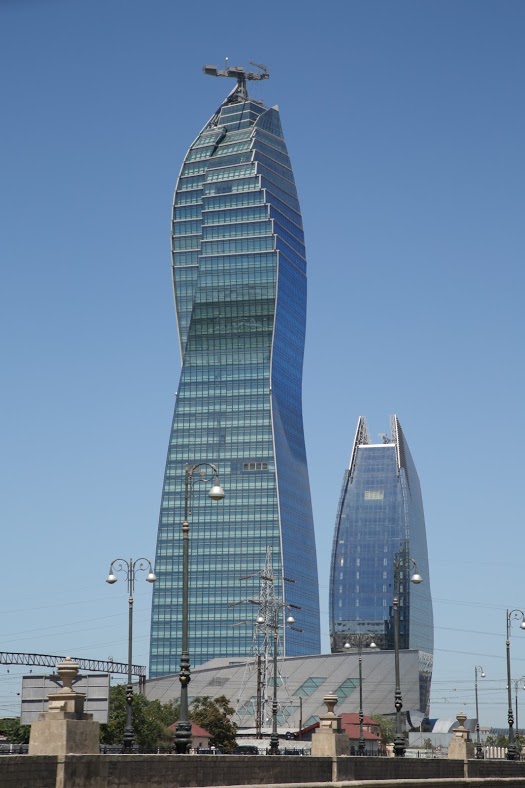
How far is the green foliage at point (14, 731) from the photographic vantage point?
143363 mm

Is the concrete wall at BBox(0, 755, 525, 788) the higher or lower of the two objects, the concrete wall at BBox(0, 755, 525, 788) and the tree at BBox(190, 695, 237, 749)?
the lower

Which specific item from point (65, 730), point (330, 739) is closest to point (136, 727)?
point (330, 739)

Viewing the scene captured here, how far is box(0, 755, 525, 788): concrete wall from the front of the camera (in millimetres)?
37938

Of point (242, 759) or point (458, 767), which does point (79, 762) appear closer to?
point (242, 759)

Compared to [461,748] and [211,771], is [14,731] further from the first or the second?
[211,771]

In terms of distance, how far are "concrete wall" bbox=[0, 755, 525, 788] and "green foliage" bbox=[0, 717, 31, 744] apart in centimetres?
7443

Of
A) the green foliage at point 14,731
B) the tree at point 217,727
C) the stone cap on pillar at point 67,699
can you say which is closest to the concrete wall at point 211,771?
the stone cap on pillar at point 67,699

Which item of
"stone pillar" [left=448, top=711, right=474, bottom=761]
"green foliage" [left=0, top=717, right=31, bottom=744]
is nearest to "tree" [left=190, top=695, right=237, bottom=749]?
"green foliage" [left=0, top=717, right=31, bottom=744]

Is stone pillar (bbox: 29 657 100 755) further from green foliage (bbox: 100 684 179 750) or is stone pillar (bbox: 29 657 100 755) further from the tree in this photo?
the tree

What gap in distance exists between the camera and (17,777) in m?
36.6

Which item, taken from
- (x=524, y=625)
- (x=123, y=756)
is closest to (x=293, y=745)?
(x=524, y=625)

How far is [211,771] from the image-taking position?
1837 inches

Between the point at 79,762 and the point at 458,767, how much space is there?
33.5 meters

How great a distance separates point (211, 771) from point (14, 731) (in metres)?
119
